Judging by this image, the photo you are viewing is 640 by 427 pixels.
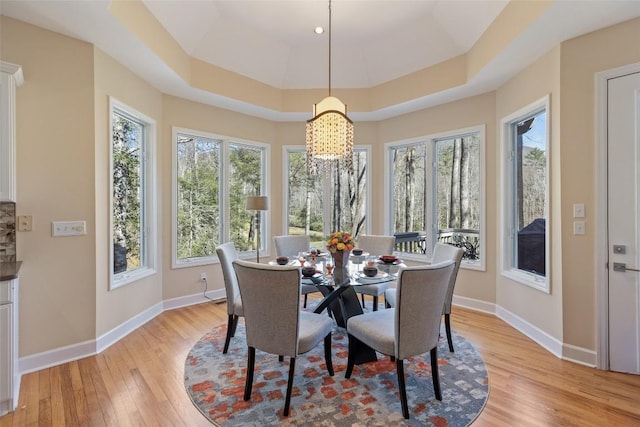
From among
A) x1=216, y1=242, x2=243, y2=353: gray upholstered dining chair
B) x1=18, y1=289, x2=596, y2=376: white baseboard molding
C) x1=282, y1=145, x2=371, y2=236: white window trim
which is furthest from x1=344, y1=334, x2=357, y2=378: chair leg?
x1=282, y1=145, x2=371, y2=236: white window trim

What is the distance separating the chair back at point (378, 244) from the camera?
385 centimetres

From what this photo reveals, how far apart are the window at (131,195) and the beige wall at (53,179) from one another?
12.8 inches

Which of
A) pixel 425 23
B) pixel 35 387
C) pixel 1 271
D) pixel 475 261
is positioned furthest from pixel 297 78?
pixel 35 387

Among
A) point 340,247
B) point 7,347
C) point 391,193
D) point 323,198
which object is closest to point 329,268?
point 340,247

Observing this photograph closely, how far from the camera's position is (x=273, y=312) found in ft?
6.59

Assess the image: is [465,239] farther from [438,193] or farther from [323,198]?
[323,198]

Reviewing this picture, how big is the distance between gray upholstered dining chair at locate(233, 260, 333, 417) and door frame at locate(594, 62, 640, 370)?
2.40m

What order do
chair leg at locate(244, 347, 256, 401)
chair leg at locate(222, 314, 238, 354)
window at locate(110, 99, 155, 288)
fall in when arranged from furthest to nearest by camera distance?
window at locate(110, 99, 155, 288), chair leg at locate(222, 314, 238, 354), chair leg at locate(244, 347, 256, 401)

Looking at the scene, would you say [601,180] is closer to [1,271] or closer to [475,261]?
[475,261]

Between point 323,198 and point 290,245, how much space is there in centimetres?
135

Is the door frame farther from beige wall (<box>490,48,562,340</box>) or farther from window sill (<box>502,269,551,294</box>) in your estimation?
window sill (<box>502,269,551,294</box>)

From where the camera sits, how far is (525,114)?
330cm

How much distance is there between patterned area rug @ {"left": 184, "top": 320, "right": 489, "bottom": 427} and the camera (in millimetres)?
1943

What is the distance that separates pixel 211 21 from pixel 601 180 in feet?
13.5
